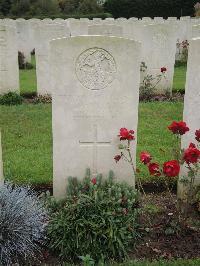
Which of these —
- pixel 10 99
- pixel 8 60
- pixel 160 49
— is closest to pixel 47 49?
pixel 8 60

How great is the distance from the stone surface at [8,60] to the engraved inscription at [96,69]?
5.99 meters

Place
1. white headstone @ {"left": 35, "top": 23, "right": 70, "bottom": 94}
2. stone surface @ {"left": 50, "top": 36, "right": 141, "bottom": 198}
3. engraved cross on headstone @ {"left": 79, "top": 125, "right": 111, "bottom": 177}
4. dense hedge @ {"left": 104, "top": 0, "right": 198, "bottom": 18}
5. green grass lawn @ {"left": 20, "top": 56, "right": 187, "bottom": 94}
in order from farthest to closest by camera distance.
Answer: dense hedge @ {"left": 104, "top": 0, "right": 198, "bottom": 18}, green grass lawn @ {"left": 20, "top": 56, "right": 187, "bottom": 94}, white headstone @ {"left": 35, "top": 23, "right": 70, "bottom": 94}, engraved cross on headstone @ {"left": 79, "top": 125, "right": 111, "bottom": 177}, stone surface @ {"left": 50, "top": 36, "right": 141, "bottom": 198}

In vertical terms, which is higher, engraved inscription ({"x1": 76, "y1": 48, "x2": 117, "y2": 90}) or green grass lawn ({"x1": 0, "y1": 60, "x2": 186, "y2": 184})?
engraved inscription ({"x1": 76, "y1": 48, "x2": 117, "y2": 90})

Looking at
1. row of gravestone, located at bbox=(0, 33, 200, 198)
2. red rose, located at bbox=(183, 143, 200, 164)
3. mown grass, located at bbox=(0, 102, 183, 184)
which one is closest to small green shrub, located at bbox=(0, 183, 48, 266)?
row of gravestone, located at bbox=(0, 33, 200, 198)

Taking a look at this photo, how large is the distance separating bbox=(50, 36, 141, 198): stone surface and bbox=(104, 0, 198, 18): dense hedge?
1078 inches

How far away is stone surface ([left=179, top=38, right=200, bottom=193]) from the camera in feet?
15.2

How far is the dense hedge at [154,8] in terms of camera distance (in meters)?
31.1

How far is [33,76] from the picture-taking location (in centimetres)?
1433

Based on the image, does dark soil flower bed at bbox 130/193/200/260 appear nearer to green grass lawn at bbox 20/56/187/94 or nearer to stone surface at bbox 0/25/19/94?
stone surface at bbox 0/25/19/94

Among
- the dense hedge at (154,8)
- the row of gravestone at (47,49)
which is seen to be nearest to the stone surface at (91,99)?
the row of gravestone at (47,49)

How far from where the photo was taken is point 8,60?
33.6 feet

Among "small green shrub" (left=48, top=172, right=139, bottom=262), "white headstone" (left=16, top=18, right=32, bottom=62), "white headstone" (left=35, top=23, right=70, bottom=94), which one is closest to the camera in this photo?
"small green shrub" (left=48, top=172, right=139, bottom=262)

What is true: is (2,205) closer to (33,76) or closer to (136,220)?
(136,220)

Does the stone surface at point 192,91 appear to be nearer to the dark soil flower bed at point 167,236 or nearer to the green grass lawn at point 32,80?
the dark soil flower bed at point 167,236
